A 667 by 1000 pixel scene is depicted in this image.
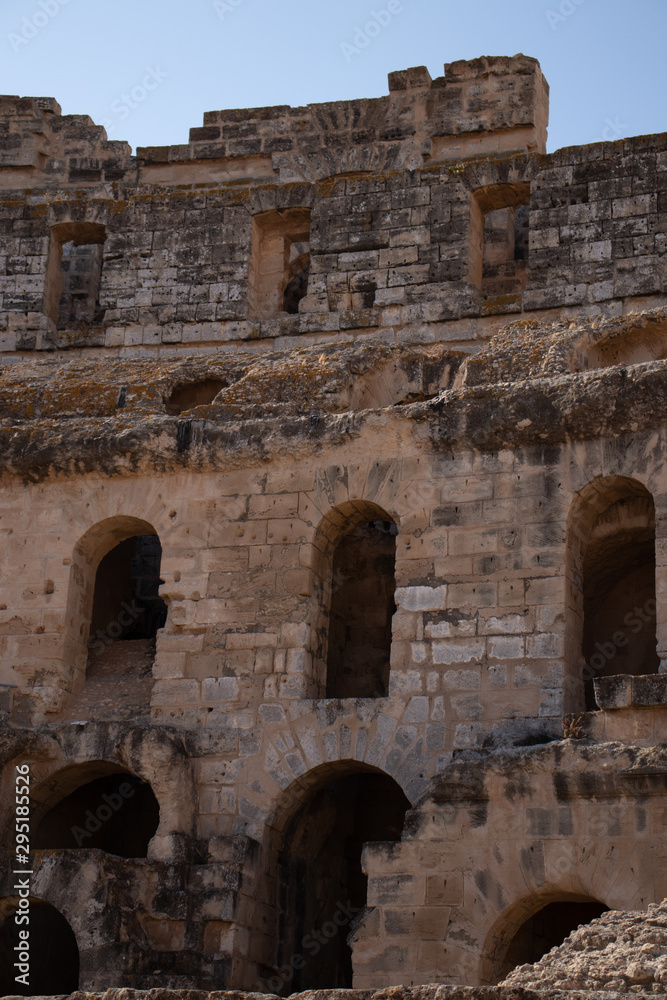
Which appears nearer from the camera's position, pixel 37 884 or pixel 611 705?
pixel 611 705

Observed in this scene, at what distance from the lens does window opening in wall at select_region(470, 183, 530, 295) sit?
733 inches

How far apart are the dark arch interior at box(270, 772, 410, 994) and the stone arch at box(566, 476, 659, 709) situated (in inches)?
106

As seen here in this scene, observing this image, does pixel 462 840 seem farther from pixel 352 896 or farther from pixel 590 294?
pixel 590 294

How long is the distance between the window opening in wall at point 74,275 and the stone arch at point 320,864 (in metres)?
7.83

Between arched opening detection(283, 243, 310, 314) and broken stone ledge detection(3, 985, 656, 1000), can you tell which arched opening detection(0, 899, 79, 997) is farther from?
arched opening detection(283, 243, 310, 314)

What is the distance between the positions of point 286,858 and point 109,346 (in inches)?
319

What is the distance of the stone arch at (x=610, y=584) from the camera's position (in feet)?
42.8

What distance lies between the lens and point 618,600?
573 inches

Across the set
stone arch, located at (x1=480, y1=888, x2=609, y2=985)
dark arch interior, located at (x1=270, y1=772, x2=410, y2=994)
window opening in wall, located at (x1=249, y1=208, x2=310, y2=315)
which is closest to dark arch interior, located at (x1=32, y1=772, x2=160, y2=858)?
dark arch interior, located at (x1=270, y1=772, x2=410, y2=994)

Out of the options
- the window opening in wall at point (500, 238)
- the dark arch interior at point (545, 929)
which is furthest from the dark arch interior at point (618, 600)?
the window opening in wall at point (500, 238)

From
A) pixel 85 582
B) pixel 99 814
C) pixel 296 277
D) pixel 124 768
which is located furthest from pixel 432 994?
pixel 296 277

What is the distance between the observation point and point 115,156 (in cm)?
2298

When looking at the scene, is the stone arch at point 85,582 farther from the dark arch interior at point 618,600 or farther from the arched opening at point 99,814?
the dark arch interior at point 618,600

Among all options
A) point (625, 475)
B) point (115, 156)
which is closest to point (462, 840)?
point (625, 475)
